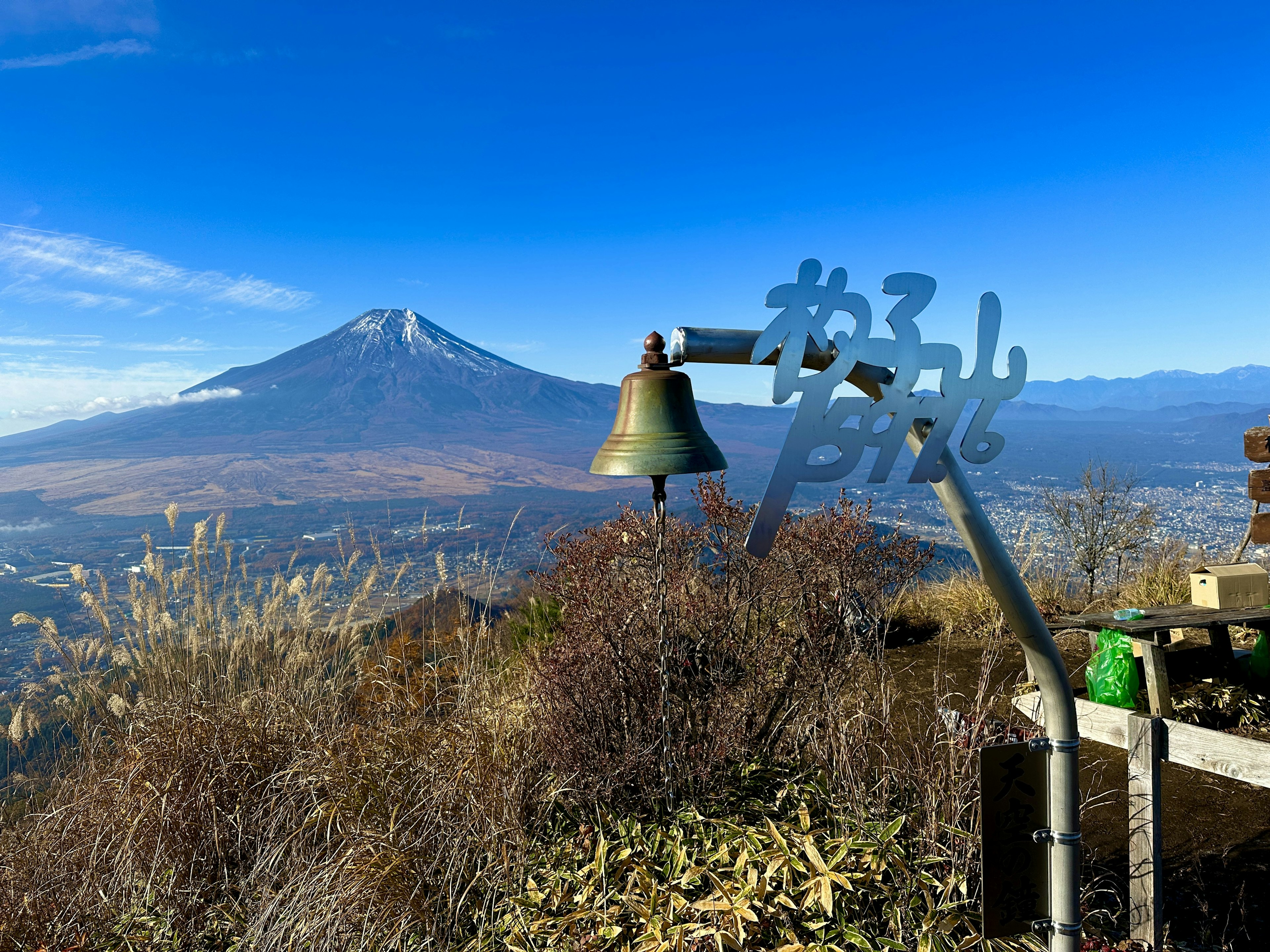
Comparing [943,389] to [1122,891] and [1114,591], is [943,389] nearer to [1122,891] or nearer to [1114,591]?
[1122,891]

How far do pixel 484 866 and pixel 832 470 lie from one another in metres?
2.38

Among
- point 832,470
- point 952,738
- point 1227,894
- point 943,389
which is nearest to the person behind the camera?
point 832,470

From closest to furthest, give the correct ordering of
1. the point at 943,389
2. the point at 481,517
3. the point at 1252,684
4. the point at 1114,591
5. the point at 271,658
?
the point at 943,389
the point at 271,658
the point at 1252,684
the point at 1114,591
the point at 481,517

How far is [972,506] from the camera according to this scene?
1476 millimetres

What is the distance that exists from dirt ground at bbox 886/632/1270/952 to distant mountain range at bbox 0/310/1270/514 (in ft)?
228

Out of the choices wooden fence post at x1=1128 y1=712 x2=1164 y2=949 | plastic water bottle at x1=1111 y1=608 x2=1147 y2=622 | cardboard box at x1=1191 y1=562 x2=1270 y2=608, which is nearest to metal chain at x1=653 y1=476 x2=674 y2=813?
wooden fence post at x1=1128 y1=712 x2=1164 y2=949

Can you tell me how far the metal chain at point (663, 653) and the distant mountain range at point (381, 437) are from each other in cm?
7090

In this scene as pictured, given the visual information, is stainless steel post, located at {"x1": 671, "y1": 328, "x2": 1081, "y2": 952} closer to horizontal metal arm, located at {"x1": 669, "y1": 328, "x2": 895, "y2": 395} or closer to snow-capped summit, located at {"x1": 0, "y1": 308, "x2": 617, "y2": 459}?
horizontal metal arm, located at {"x1": 669, "y1": 328, "x2": 895, "y2": 395}

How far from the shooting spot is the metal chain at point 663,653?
230 centimetres

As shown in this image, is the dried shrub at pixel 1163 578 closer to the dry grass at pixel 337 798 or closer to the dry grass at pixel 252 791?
the dry grass at pixel 337 798

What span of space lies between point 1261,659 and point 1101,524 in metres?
4.50

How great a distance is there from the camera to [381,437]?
107 meters

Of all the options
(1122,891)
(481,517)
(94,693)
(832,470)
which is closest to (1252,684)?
(1122,891)

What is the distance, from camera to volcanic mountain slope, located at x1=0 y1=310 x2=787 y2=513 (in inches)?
3546
